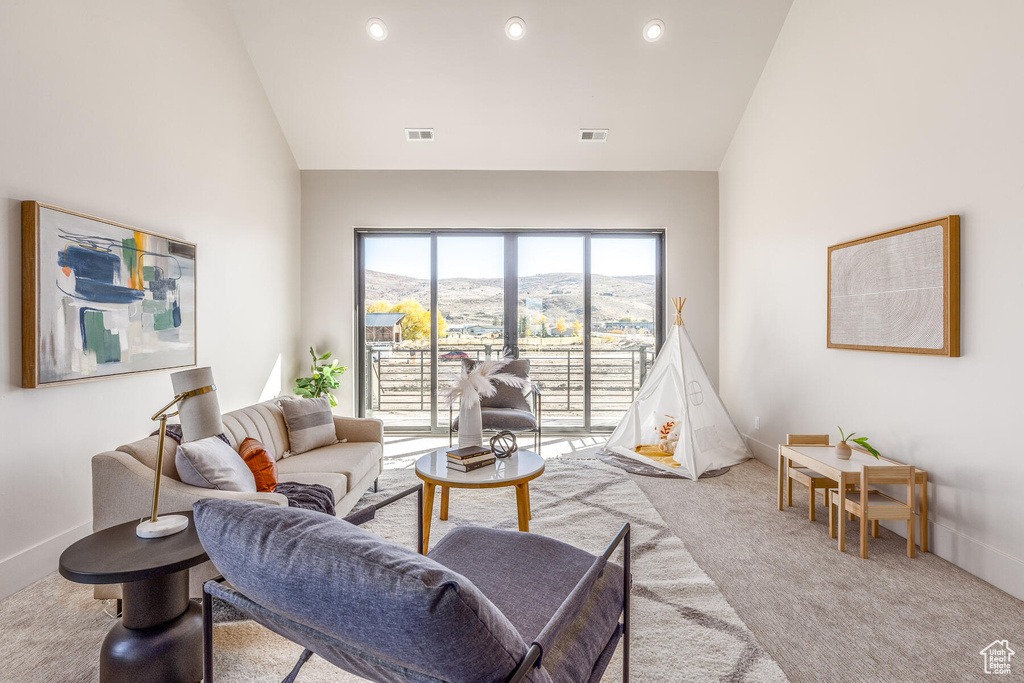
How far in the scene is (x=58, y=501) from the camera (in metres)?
2.46

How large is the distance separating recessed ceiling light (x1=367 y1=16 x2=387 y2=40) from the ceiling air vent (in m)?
0.89

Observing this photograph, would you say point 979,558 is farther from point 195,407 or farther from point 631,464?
point 195,407

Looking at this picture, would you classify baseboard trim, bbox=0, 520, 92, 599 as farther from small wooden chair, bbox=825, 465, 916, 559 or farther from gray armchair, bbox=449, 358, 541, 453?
small wooden chair, bbox=825, 465, 916, 559

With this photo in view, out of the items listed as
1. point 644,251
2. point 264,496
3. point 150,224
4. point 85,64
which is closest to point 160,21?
point 85,64

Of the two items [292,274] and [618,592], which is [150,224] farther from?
[618,592]

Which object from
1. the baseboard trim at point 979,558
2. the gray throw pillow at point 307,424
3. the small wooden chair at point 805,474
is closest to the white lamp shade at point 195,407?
the gray throw pillow at point 307,424

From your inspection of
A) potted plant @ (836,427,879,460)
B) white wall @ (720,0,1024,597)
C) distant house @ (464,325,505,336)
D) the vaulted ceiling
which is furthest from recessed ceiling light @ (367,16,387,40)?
potted plant @ (836,427,879,460)

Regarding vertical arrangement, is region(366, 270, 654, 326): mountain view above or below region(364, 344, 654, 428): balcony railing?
above

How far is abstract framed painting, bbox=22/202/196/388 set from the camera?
2.29 metres

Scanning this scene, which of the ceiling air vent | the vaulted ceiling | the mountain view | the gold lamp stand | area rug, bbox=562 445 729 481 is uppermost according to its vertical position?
Answer: the vaulted ceiling

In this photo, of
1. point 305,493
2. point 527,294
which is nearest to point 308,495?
point 305,493

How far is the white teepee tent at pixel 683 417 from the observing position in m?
4.07

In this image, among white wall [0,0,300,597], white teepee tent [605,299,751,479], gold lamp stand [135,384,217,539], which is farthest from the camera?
white teepee tent [605,299,751,479]

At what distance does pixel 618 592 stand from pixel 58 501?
2.70m
